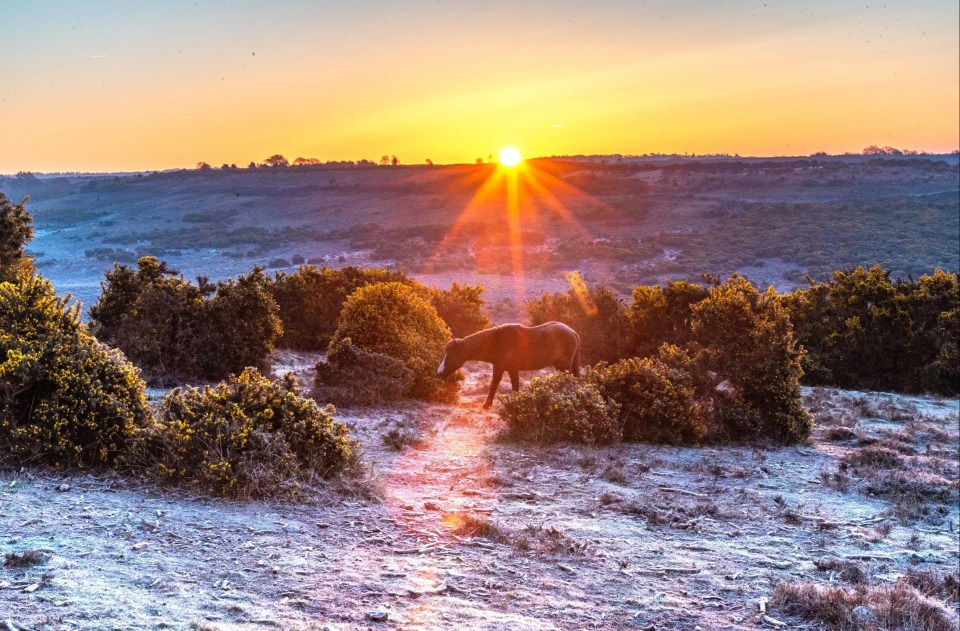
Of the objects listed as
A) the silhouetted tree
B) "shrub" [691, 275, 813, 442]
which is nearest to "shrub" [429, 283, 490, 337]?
"shrub" [691, 275, 813, 442]

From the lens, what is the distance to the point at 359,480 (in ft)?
28.3

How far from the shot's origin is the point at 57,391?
Answer: 8.30 metres

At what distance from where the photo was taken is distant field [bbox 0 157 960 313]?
155 ft

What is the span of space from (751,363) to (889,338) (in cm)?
918

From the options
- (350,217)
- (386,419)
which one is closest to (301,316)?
(386,419)

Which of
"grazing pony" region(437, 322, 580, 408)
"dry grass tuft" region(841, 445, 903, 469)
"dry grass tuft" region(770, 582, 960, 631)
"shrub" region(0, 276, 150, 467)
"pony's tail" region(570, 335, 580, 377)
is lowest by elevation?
"dry grass tuft" region(841, 445, 903, 469)

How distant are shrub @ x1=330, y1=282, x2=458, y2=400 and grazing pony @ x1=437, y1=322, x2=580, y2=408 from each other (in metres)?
0.40

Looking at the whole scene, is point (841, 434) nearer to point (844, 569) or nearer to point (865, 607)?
point (844, 569)

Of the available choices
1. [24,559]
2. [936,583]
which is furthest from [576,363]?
[24,559]

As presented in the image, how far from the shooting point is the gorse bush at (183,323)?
16.0 m

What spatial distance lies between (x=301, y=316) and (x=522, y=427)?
41.7 ft

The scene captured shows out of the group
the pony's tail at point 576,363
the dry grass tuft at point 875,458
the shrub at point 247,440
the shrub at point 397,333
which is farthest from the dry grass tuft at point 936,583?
the shrub at point 397,333

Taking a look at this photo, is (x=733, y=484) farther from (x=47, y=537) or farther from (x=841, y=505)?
(x=47, y=537)

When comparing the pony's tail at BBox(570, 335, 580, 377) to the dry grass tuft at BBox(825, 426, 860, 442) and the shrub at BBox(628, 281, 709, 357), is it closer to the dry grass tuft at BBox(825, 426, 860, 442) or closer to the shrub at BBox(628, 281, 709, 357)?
the shrub at BBox(628, 281, 709, 357)
